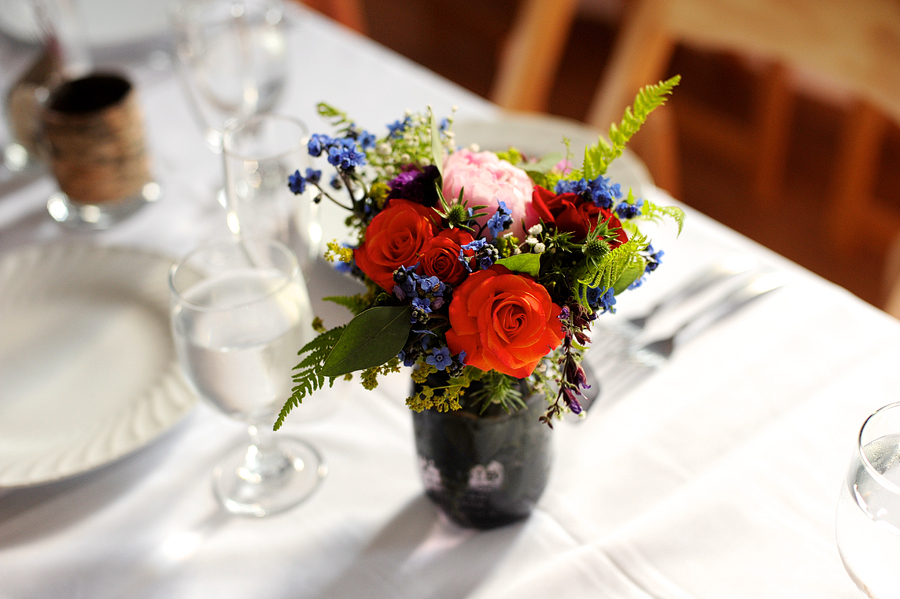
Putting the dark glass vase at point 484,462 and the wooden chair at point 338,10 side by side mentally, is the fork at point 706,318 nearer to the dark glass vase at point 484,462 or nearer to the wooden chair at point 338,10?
the dark glass vase at point 484,462

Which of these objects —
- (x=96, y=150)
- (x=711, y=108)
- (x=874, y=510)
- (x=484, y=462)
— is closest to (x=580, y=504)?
(x=484, y=462)

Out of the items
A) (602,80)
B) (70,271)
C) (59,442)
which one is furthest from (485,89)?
(59,442)

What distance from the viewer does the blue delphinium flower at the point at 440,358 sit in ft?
1.43

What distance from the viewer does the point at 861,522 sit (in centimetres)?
44

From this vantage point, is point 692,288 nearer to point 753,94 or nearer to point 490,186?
point 490,186

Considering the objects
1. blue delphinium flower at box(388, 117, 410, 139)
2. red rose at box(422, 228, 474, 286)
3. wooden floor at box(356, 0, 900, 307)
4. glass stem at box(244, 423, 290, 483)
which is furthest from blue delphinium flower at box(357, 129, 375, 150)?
wooden floor at box(356, 0, 900, 307)

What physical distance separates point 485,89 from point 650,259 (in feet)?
8.25

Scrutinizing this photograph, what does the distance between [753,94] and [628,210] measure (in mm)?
2541

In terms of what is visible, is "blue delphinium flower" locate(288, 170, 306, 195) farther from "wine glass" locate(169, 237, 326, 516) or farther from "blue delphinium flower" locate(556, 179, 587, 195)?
"blue delphinium flower" locate(556, 179, 587, 195)

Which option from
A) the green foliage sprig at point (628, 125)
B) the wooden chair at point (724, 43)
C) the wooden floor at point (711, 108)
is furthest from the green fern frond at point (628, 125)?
the wooden floor at point (711, 108)

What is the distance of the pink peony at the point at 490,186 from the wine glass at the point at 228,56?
0.50 metres

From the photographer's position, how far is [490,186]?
0.46 m

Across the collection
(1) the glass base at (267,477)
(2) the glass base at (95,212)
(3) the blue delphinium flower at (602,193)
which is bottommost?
(2) the glass base at (95,212)

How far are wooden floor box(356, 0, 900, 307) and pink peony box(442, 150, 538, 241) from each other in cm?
189
